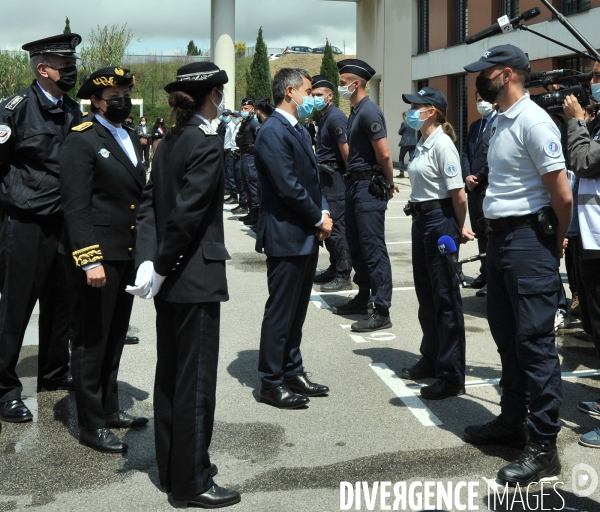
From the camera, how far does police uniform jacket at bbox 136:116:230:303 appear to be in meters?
3.71

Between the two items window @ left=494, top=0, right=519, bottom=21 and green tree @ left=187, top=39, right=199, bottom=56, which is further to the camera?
green tree @ left=187, top=39, right=199, bottom=56

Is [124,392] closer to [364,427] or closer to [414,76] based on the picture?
[364,427]

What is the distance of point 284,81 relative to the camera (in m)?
5.39

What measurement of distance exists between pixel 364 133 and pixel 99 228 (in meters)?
3.34

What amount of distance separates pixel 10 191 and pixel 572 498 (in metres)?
3.64

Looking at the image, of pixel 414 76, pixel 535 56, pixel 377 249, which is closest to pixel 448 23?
pixel 414 76

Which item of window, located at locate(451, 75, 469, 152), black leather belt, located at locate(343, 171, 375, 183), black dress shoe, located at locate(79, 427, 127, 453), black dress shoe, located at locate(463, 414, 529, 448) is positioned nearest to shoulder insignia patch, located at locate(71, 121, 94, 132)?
black dress shoe, located at locate(79, 427, 127, 453)

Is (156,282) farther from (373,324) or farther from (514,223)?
(373,324)

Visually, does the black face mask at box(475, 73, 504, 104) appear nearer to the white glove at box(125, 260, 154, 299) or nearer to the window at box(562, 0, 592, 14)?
the white glove at box(125, 260, 154, 299)

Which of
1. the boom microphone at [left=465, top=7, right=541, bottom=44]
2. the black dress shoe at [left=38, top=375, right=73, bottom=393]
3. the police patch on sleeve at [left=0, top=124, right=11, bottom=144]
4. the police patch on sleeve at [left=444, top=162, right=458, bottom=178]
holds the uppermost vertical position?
the boom microphone at [left=465, top=7, right=541, bottom=44]

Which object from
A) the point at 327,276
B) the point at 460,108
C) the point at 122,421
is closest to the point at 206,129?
the point at 122,421

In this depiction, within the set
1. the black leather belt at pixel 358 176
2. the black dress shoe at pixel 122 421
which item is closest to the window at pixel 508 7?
the black leather belt at pixel 358 176

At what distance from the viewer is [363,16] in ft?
110

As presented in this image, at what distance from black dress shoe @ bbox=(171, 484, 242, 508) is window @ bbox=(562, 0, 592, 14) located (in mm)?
16760
